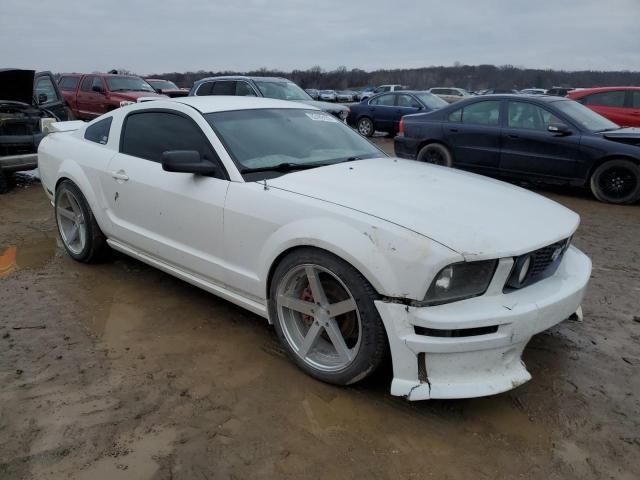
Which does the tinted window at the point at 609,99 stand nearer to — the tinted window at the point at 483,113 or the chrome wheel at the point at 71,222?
the tinted window at the point at 483,113

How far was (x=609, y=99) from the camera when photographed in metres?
11.0

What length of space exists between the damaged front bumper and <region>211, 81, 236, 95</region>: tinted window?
34.5ft

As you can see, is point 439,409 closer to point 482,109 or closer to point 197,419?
point 197,419

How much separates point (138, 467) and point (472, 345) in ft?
5.22

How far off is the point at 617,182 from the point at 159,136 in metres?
6.47

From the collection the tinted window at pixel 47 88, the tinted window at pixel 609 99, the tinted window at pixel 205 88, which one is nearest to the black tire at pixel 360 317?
the tinted window at pixel 47 88

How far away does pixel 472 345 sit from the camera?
246cm

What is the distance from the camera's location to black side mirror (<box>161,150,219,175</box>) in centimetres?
329

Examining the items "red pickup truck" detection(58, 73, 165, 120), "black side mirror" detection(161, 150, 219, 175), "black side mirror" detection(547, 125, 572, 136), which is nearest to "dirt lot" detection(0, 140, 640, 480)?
"black side mirror" detection(161, 150, 219, 175)

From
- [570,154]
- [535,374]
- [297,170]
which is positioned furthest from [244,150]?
[570,154]

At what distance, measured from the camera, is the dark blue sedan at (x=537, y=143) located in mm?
7453

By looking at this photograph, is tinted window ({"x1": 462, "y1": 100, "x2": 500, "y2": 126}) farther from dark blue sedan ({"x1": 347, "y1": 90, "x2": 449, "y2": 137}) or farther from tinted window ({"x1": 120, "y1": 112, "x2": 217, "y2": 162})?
dark blue sedan ({"x1": 347, "y1": 90, "x2": 449, "y2": 137})

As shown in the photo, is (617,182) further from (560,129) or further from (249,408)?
(249,408)

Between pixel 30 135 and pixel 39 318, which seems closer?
pixel 39 318
